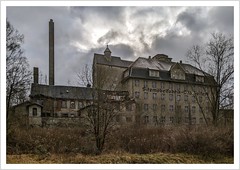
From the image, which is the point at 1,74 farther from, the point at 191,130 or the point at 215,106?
the point at 215,106

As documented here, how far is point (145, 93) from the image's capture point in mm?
16469

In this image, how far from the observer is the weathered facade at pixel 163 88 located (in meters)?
11.9

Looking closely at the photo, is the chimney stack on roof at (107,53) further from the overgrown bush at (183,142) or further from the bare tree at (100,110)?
the overgrown bush at (183,142)

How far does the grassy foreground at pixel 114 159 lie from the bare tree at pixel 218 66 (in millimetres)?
2796

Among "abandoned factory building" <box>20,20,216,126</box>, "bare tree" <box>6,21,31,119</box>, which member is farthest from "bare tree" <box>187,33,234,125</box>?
"bare tree" <box>6,21,31,119</box>

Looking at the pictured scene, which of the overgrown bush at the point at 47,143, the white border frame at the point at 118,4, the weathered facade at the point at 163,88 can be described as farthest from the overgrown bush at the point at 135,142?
the weathered facade at the point at 163,88

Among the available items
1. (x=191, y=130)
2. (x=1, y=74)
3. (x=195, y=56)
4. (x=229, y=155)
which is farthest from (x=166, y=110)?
(x=1, y=74)

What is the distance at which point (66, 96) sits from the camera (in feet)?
57.2

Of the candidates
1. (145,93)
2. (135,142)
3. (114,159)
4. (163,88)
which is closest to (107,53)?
(135,142)

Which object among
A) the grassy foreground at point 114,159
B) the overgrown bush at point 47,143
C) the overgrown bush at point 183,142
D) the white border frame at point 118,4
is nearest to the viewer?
the white border frame at point 118,4

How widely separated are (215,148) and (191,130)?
2.97 ft

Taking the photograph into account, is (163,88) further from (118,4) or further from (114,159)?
(118,4)

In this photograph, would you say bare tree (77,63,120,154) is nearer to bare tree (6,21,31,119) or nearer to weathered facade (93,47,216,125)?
bare tree (6,21,31,119)

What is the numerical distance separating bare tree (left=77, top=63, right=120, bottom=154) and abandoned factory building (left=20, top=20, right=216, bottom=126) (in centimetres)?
64
